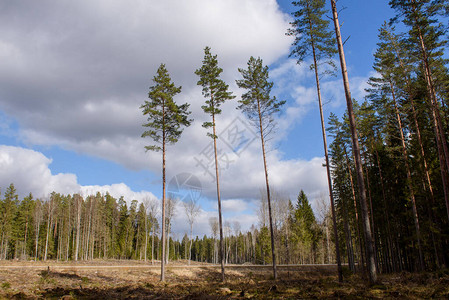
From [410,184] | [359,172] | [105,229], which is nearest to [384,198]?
[410,184]

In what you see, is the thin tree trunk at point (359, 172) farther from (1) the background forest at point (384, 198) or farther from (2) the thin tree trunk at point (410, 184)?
(2) the thin tree trunk at point (410, 184)

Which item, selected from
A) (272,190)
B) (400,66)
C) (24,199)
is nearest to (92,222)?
(24,199)

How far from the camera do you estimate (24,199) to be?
5566 cm

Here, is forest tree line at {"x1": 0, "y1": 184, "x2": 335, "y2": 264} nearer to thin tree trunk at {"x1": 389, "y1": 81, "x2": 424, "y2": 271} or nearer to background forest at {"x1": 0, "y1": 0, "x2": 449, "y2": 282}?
background forest at {"x1": 0, "y1": 0, "x2": 449, "y2": 282}

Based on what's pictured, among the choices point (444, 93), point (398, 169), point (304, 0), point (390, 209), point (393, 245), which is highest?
point (304, 0)

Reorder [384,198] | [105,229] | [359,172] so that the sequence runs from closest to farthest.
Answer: [359,172] < [384,198] < [105,229]

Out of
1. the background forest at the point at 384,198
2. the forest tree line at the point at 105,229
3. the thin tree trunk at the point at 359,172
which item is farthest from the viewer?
the forest tree line at the point at 105,229

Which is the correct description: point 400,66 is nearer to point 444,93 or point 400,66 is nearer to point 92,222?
point 444,93

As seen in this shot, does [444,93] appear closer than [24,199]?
Yes

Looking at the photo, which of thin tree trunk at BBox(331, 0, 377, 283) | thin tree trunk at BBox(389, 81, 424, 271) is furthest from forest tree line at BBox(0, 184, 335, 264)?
thin tree trunk at BBox(331, 0, 377, 283)

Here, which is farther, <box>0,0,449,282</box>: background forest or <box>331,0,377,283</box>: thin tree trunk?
<box>0,0,449,282</box>: background forest

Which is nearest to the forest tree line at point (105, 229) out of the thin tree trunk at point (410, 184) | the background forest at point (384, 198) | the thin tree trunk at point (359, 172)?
the background forest at point (384, 198)

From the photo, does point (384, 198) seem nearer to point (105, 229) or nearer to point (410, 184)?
point (410, 184)

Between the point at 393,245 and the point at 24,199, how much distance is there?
67375 mm
